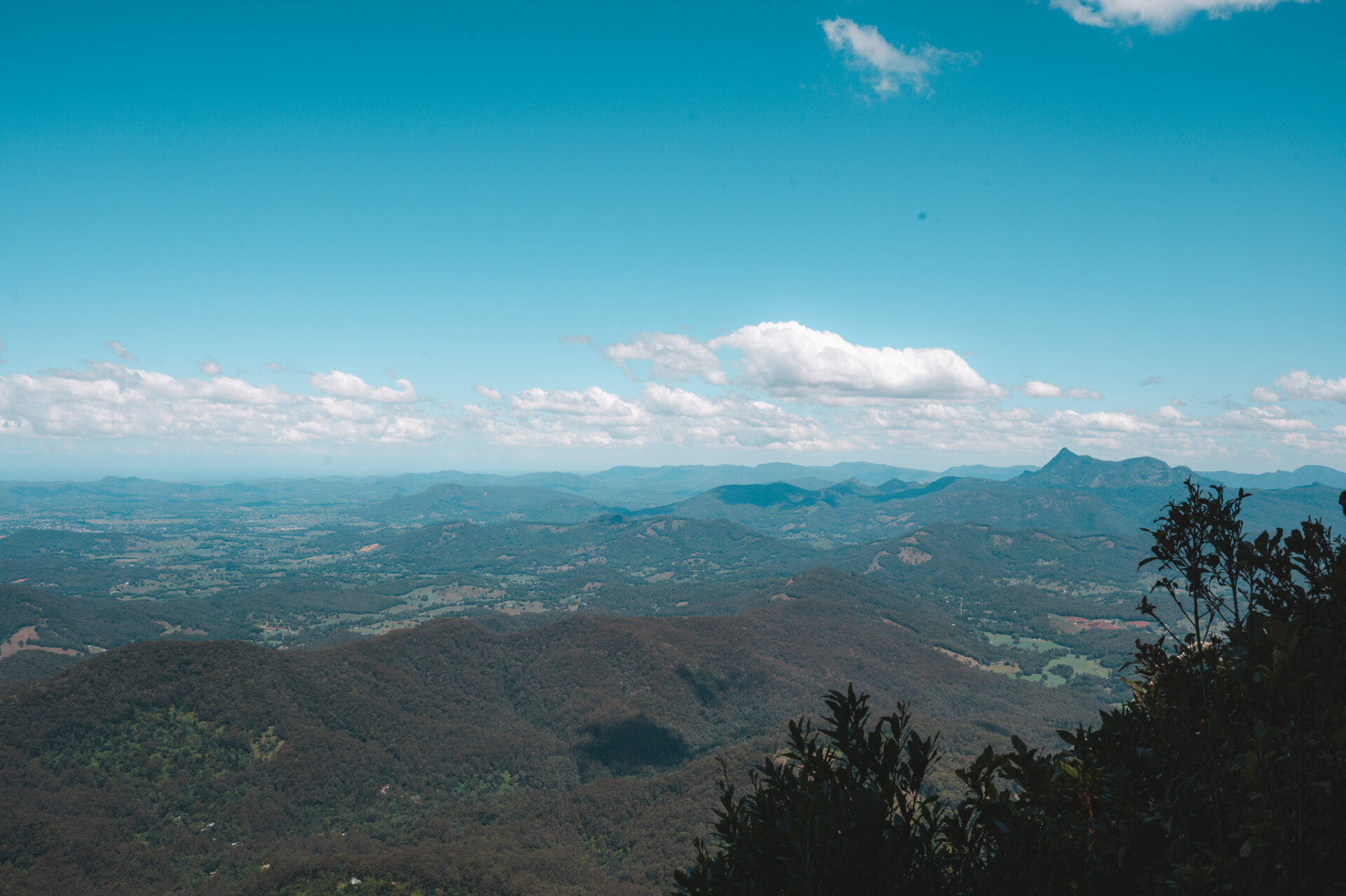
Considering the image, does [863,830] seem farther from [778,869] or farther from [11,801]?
Answer: [11,801]

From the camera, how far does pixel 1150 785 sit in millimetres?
8930

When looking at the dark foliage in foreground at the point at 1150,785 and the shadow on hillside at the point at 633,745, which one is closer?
the dark foliage in foreground at the point at 1150,785

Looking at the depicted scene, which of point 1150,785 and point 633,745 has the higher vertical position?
point 1150,785

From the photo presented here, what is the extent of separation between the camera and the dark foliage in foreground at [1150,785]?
6.32 m

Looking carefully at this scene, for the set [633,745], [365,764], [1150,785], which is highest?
[1150,785]

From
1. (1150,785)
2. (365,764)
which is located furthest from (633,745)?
(1150,785)

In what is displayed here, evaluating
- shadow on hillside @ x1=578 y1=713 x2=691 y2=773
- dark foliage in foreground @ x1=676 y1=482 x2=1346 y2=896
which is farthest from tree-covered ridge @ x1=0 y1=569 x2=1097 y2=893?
dark foliage in foreground @ x1=676 y1=482 x2=1346 y2=896

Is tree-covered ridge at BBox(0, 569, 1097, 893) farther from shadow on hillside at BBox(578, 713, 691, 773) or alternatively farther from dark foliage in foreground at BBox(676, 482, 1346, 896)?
dark foliage in foreground at BBox(676, 482, 1346, 896)

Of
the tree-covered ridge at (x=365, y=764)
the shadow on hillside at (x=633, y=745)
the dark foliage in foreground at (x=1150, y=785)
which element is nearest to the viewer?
the dark foliage in foreground at (x=1150, y=785)

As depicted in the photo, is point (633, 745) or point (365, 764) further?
point (633, 745)

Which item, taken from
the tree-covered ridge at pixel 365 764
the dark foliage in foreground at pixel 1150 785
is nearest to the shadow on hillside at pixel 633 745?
the tree-covered ridge at pixel 365 764

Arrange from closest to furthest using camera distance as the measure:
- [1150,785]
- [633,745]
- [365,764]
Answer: [1150,785] < [365,764] < [633,745]

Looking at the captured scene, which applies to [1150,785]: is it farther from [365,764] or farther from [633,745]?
[633,745]

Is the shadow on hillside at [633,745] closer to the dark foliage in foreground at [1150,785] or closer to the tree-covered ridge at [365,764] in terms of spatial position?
the tree-covered ridge at [365,764]
